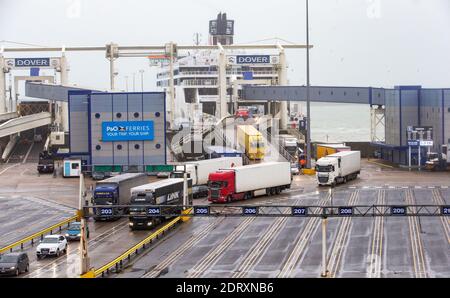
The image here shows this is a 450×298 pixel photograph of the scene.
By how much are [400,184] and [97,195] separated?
16776 mm

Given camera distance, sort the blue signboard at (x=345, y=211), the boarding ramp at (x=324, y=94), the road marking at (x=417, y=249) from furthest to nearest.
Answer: the boarding ramp at (x=324, y=94) < the blue signboard at (x=345, y=211) < the road marking at (x=417, y=249)

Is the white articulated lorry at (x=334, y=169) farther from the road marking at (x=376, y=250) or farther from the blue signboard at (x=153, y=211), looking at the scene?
the blue signboard at (x=153, y=211)

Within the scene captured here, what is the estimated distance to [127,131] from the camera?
43469 millimetres

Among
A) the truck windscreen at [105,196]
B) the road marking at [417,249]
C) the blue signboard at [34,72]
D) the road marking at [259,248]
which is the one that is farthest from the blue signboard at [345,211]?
the blue signboard at [34,72]

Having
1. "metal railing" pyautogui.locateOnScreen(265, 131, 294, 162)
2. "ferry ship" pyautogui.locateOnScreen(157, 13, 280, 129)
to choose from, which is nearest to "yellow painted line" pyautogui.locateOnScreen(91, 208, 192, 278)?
"metal railing" pyautogui.locateOnScreen(265, 131, 294, 162)

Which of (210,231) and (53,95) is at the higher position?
(53,95)

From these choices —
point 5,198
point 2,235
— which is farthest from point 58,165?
point 2,235

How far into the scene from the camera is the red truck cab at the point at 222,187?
113ft

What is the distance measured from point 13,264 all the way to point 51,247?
114 inches

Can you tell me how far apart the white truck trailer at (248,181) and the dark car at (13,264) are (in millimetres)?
13720

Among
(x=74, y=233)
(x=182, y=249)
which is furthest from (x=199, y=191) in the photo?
(x=182, y=249)
